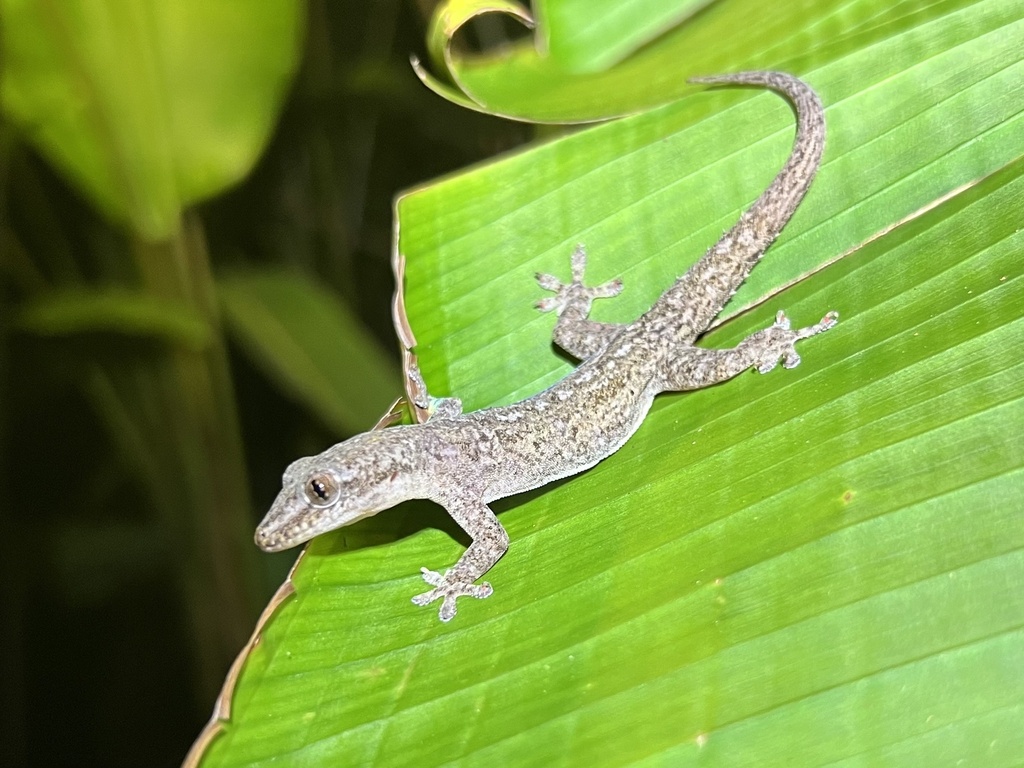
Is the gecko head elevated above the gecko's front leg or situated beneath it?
elevated above

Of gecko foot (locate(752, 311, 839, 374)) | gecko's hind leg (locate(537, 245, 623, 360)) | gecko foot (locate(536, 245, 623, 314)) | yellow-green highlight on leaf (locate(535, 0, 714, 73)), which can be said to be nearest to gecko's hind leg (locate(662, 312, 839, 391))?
gecko foot (locate(752, 311, 839, 374))

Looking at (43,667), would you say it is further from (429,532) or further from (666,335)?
(666,335)

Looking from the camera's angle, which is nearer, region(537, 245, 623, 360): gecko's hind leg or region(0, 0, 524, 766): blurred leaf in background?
region(537, 245, 623, 360): gecko's hind leg

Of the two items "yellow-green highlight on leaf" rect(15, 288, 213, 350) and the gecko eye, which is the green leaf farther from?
the gecko eye

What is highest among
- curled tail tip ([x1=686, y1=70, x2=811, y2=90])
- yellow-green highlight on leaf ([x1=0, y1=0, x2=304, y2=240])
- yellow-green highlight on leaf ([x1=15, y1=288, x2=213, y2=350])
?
yellow-green highlight on leaf ([x1=0, y1=0, x2=304, y2=240])

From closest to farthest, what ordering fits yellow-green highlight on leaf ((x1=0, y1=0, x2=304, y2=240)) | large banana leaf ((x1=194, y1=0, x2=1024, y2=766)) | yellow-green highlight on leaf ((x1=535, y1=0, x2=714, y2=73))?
large banana leaf ((x1=194, y1=0, x2=1024, y2=766)) → yellow-green highlight on leaf ((x1=0, y1=0, x2=304, y2=240)) → yellow-green highlight on leaf ((x1=535, y1=0, x2=714, y2=73))

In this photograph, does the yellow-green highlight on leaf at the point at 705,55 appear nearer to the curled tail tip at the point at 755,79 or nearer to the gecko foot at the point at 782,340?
the curled tail tip at the point at 755,79

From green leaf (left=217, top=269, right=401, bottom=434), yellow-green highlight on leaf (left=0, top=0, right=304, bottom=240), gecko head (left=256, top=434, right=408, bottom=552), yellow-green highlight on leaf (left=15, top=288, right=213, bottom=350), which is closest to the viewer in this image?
gecko head (left=256, top=434, right=408, bottom=552)

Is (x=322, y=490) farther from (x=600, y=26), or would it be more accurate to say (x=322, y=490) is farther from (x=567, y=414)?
(x=600, y=26)

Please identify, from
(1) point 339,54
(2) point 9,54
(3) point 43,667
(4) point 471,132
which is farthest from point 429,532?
(1) point 339,54
